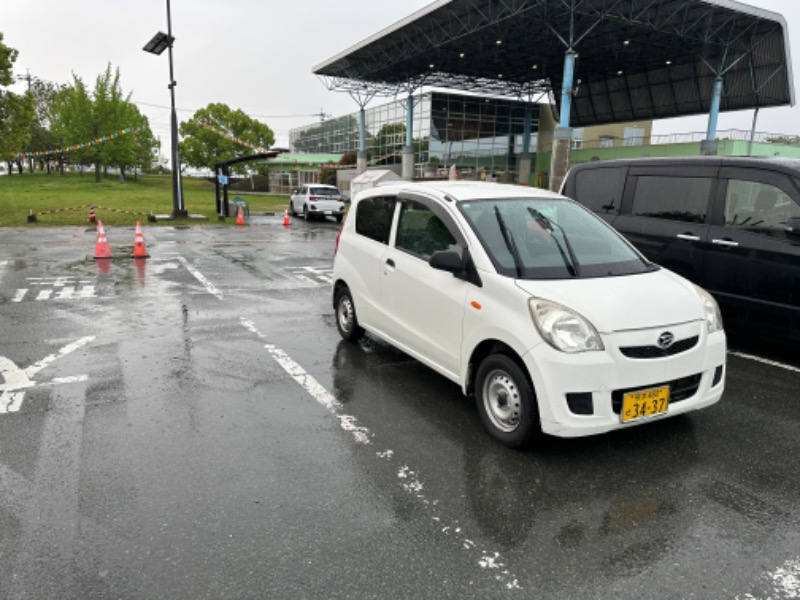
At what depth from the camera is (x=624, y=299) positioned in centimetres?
372

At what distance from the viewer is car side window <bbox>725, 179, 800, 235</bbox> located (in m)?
5.47

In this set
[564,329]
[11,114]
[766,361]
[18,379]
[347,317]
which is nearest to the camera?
[564,329]

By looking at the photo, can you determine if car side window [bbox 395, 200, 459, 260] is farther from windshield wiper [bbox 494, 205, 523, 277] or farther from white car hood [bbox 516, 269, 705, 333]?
white car hood [bbox 516, 269, 705, 333]

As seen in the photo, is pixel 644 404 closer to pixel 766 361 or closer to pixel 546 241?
pixel 546 241

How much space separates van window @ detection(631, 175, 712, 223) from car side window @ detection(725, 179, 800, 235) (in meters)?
0.27

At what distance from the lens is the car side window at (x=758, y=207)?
5.47m

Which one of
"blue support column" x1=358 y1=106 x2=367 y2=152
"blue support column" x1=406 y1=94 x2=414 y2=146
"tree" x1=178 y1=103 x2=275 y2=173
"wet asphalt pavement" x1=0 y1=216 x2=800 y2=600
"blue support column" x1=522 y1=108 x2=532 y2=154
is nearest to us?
"wet asphalt pavement" x1=0 y1=216 x2=800 y2=600

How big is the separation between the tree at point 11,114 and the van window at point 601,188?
89.2ft

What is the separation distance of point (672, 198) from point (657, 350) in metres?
3.58

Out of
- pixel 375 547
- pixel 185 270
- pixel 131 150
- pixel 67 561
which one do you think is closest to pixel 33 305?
pixel 185 270

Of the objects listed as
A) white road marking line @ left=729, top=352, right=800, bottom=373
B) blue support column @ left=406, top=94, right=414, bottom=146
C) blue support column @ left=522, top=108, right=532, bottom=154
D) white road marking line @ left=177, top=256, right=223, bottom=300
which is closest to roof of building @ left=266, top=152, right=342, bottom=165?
blue support column @ left=406, top=94, right=414, bottom=146

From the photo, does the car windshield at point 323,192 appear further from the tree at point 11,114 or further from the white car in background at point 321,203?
the tree at point 11,114

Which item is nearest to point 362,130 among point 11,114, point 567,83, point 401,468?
point 567,83

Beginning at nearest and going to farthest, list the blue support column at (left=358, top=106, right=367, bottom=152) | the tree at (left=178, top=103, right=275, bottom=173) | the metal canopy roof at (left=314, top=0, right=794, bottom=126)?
the metal canopy roof at (left=314, top=0, right=794, bottom=126) < the blue support column at (left=358, top=106, right=367, bottom=152) < the tree at (left=178, top=103, right=275, bottom=173)
